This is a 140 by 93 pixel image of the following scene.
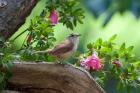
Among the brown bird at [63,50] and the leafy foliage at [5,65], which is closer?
the leafy foliage at [5,65]

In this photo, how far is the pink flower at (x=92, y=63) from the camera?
12.6ft

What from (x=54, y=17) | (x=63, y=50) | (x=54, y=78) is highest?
(x=54, y=17)

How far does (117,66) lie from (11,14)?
0.50 metres

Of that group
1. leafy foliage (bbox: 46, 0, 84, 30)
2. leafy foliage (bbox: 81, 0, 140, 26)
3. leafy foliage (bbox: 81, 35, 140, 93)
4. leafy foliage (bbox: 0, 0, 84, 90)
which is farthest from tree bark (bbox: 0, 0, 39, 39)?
leafy foliage (bbox: 81, 0, 140, 26)

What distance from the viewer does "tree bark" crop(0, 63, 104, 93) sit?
368 centimetres

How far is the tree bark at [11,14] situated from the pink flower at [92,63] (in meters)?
0.34

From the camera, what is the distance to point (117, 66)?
3975 mm

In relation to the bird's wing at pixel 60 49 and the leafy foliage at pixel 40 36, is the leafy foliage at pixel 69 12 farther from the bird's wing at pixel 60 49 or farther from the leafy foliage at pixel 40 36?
the bird's wing at pixel 60 49

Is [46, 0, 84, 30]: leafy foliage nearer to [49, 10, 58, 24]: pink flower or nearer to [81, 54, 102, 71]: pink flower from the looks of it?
[49, 10, 58, 24]: pink flower

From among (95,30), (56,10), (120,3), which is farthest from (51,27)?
(95,30)

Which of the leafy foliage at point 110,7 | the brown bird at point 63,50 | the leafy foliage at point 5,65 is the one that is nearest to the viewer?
the leafy foliage at point 5,65

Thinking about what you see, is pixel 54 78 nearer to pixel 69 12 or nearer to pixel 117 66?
pixel 117 66

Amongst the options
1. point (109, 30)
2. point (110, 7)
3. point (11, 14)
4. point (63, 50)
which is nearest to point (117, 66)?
point (63, 50)

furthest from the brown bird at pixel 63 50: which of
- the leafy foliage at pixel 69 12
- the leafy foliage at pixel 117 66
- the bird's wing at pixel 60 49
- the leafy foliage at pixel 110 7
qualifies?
the leafy foliage at pixel 110 7
